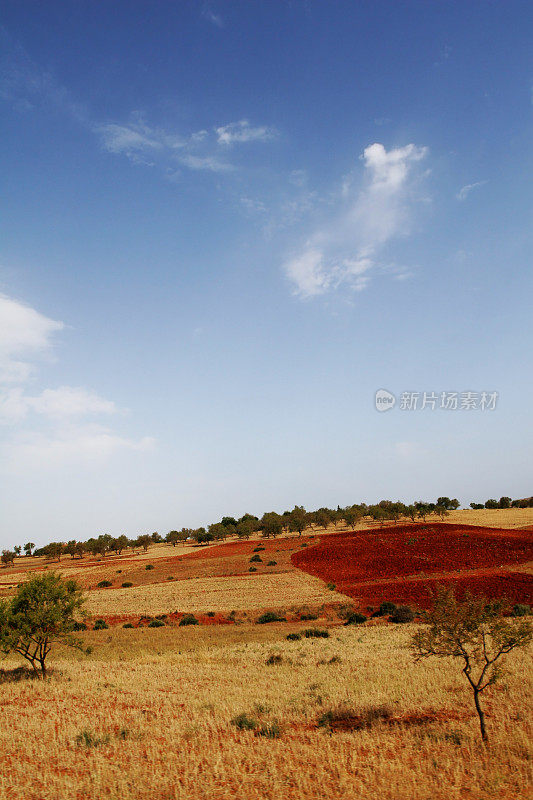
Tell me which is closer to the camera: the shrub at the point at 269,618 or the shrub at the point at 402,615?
the shrub at the point at 402,615

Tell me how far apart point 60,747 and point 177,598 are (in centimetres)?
3932

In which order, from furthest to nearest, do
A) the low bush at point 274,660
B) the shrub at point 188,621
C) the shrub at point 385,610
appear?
the shrub at point 188,621 → the shrub at point 385,610 → the low bush at point 274,660

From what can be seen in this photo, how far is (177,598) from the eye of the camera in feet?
161

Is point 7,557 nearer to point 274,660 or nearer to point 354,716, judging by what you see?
point 274,660

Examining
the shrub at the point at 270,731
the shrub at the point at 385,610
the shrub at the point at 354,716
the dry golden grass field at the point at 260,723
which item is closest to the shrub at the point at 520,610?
the dry golden grass field at the point at 260,723

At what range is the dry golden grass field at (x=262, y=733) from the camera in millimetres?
9586

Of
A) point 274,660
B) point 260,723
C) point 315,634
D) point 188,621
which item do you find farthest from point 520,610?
point 188,621

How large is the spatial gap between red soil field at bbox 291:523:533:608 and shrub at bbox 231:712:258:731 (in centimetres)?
1852

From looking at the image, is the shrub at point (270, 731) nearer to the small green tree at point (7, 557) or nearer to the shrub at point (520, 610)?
the shrub at point (520, 610)

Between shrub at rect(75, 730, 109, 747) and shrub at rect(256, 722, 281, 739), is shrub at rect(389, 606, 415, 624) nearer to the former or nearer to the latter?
shrub at rect(256, 722, 281, 739)

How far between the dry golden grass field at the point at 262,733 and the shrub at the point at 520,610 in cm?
986

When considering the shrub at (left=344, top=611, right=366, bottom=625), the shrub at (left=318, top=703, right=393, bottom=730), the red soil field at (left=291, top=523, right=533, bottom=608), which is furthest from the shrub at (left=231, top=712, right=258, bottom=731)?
the shrub at (left=344, top=611, right=366, bottom=625)

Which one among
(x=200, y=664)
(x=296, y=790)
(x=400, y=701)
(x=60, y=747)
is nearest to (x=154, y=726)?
(x=60, y=747)

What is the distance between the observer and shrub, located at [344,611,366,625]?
33.3 metres
